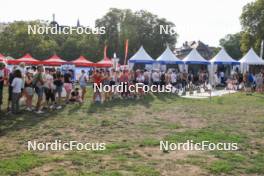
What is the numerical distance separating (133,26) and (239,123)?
66.8m

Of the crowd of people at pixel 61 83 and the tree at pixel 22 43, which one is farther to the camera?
the tree at pixel 22 43

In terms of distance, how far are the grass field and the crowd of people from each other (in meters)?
0.77

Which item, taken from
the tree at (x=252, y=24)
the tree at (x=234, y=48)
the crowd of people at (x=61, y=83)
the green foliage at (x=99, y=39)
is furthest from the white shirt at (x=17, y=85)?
the tree at (x=234, y=48)

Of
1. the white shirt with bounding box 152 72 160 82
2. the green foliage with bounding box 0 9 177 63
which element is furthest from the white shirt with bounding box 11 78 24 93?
the green foliage with bounding box 0 9 177 63

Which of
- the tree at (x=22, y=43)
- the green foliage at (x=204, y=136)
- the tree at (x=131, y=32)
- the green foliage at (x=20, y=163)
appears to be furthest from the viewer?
the tree at (x=131, y=32)

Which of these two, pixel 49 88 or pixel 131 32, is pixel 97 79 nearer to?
pixel 49 88

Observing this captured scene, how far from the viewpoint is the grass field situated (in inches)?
292

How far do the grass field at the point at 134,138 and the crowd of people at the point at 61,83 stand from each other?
0.77m

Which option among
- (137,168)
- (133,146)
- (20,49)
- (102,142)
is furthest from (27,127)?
(20,49)

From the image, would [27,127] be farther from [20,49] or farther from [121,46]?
[121,46]

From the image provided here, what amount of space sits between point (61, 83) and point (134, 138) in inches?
278

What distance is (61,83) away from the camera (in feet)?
54.5

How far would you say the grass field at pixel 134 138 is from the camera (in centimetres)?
742

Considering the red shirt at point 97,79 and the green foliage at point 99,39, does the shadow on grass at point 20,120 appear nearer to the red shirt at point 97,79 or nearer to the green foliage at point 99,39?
the red shirt at point 97,79
